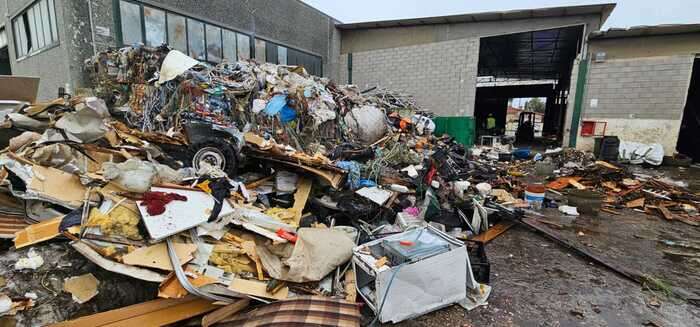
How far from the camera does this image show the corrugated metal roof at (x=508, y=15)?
33.5 feet

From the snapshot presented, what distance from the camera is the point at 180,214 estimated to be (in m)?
2.69

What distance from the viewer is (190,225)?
263 centimetres

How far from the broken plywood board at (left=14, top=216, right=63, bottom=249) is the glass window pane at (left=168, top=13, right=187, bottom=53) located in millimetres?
7674

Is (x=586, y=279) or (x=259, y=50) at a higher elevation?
(x=259, y=50)

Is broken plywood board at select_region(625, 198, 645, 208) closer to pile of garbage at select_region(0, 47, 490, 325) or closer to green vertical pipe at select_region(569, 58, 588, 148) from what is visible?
pile of garbage at select_region(0, 47, 490, 325)

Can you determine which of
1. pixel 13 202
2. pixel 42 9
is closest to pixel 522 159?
pixel 13 202

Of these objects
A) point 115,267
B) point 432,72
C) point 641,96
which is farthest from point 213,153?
point 641,96

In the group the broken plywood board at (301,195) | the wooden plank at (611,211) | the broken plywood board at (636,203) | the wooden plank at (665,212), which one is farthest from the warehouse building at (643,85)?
the broken plywood board at (301,195)

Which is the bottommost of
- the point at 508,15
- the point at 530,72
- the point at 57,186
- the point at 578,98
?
the point at 57,186

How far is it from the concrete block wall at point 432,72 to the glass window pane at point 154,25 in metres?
8.06

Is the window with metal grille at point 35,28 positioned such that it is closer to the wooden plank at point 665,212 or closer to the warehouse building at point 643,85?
the wooden plank at point 665,212

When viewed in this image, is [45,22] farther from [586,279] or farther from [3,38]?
[586,279]

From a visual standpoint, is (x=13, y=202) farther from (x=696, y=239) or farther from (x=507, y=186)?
(x=696, y=239)

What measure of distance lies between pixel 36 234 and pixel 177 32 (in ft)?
26.3
